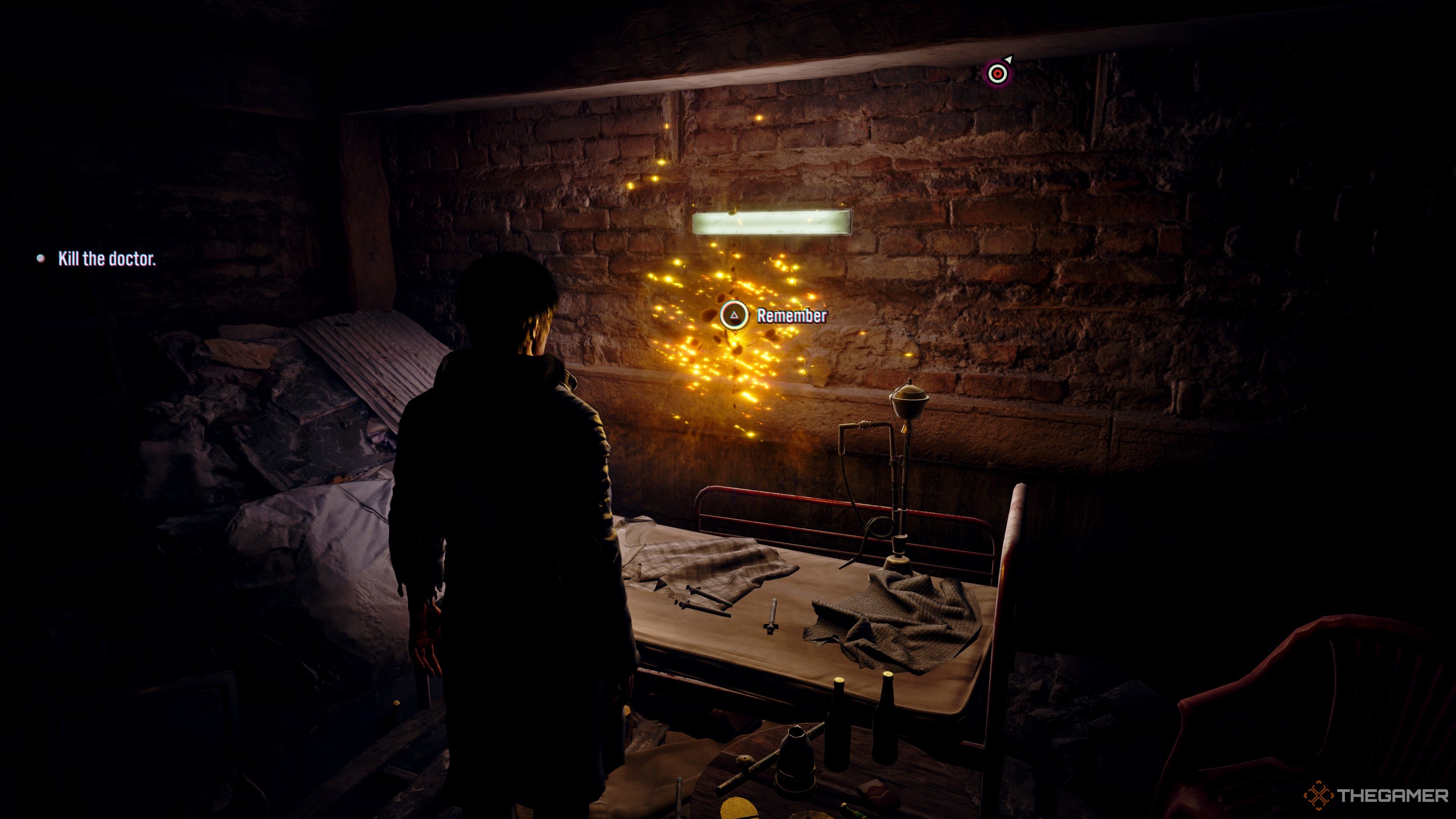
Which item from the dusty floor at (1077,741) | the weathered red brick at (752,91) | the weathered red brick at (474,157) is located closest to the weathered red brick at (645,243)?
the weathered red brick at (752,91)

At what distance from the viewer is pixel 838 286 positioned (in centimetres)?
356

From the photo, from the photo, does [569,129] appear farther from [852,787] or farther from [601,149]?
[852,787]

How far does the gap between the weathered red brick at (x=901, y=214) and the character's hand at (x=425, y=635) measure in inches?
102

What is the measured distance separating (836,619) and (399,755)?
195 cm

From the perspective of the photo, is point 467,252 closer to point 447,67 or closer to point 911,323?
point 447,67

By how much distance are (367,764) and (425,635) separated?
3.62 ft

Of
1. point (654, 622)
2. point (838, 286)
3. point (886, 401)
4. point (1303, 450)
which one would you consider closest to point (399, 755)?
point (654, 622)

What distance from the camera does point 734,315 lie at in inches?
150

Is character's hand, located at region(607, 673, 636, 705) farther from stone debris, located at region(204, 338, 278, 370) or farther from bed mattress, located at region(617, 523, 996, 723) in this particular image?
stone debris, located at region(204, 338, 278, 370)

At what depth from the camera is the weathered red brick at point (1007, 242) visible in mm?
3141

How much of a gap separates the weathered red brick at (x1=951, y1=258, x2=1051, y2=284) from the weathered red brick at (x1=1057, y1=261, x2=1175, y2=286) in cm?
8

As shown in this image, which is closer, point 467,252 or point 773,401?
point 773,401

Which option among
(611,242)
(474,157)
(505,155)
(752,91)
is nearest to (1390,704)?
(752,91)

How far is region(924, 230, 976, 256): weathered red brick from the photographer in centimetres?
324
